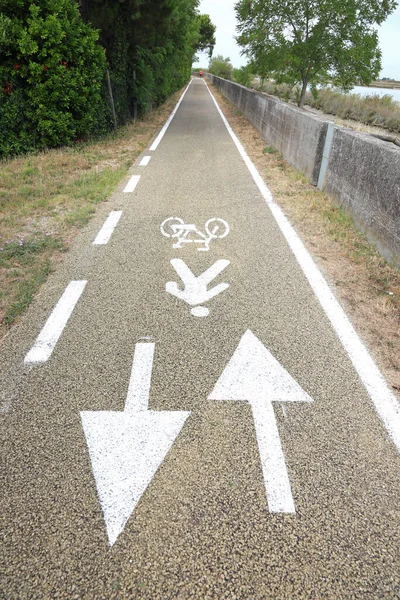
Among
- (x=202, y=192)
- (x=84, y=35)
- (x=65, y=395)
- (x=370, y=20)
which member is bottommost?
(x=65, y=395)

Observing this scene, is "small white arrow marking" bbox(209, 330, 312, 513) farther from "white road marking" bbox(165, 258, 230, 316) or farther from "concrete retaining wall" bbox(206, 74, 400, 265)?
"concrete retaining wall" bbox(206, 74, 400, 265)

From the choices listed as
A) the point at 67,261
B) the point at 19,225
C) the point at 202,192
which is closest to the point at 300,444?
the point at 67,261

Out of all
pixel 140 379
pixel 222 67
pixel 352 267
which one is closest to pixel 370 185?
pixel 352 267

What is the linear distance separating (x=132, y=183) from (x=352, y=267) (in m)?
5.02

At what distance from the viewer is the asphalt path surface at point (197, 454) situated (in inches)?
Answer: 69.2

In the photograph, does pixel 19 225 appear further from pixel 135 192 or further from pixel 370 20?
pixel 370 20

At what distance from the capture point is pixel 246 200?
6.95 metres

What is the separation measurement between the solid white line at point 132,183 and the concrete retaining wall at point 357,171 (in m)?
3.58

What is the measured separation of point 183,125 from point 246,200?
11.3 m

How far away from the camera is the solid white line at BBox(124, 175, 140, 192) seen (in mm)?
7477

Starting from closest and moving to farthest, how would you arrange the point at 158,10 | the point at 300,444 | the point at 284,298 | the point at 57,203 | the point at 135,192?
the point at 300,444
the point at 284,298
the point at 57,203
the point at 135,192
the point at 158,10

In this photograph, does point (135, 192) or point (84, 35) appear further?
point (84, 35)

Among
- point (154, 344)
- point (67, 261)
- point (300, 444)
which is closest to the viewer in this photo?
point (300, 444)

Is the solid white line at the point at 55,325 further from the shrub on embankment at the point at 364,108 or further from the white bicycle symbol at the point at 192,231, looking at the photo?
the shrub on embankment at the point at 364,108
